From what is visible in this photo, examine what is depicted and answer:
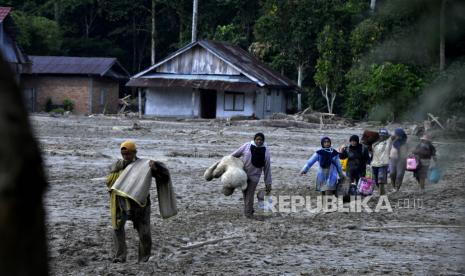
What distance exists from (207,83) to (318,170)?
3381 cm

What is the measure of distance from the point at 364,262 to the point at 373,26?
7801 millimetres

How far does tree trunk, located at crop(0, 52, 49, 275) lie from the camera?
4.73ft

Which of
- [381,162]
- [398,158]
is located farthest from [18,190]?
[398,158]

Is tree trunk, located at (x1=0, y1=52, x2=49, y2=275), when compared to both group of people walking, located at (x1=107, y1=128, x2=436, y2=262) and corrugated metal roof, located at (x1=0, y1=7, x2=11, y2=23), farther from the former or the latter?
corrugated metal roof, located at (x1=0, y1=7, x2=11, y2=23)

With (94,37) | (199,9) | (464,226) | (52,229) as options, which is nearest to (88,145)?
(52,229)

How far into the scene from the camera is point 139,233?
8.84 metres

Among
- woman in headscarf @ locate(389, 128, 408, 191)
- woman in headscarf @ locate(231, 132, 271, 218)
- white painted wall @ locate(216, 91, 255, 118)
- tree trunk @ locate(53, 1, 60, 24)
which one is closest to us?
woman in headscarf @ locate(231, 132, 271, 218)

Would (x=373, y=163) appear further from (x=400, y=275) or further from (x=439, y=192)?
(x=400, y=275)

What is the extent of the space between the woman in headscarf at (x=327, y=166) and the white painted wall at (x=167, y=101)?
35750mm

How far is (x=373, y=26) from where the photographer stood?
202cm

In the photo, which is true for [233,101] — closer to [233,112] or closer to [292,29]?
[233,112]

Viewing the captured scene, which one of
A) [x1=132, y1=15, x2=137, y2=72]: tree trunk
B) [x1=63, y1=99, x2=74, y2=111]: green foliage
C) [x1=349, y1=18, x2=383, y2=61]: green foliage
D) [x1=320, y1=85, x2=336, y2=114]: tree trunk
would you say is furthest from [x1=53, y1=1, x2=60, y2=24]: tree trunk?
[x1=349, y1=18, x2=383, y2=61]: green foliage

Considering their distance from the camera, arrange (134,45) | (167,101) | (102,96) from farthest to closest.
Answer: (134,45) → (102,96) → (167,101)

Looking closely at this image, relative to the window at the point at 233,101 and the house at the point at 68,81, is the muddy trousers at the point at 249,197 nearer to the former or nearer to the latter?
the window at the point at 233,101
